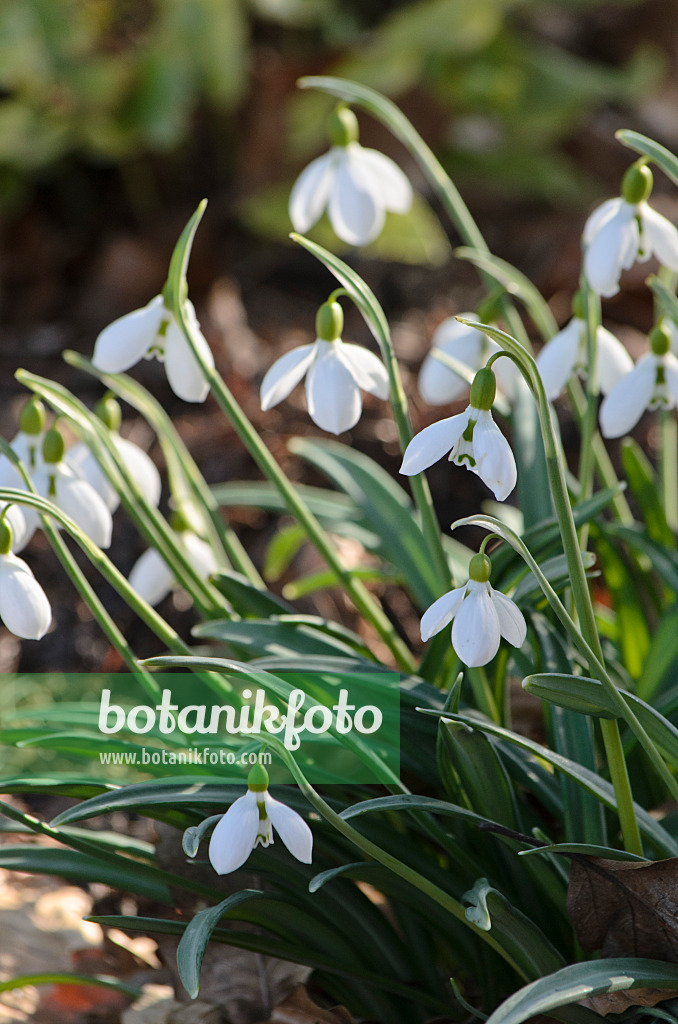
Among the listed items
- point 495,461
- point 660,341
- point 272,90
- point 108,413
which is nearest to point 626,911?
point 495,461

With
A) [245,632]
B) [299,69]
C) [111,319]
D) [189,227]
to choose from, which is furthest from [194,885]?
[299,69]

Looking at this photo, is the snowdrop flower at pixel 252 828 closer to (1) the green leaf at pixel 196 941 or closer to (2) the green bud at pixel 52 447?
(1) the green leaf at pixel 196 941

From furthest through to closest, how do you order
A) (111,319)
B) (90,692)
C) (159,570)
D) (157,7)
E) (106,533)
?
(157,7) → (111,319) → (90,692) → (159,570) → (106,533)

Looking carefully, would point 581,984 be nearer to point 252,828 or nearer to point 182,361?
point 252,828

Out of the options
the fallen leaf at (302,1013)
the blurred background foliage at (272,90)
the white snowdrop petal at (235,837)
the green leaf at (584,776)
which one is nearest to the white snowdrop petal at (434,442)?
the green leaf at (584,776)

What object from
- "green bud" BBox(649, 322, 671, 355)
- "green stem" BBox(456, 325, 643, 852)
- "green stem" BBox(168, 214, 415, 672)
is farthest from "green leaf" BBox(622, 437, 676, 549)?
"green stem" BBox(456, 325, 643, 852)

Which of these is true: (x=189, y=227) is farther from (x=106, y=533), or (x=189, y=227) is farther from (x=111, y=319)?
(x=111, y=319)
